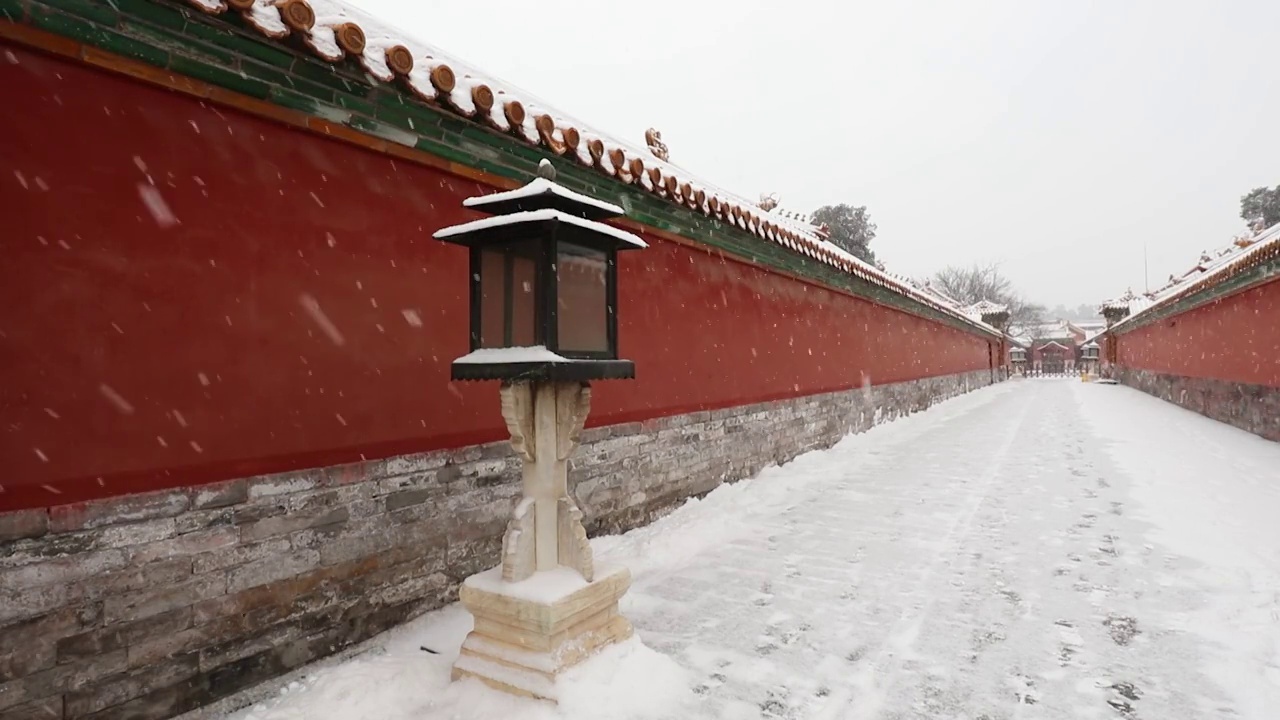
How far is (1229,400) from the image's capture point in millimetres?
12969

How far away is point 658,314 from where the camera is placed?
6180 mm

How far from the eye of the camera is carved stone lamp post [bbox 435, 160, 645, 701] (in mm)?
2900

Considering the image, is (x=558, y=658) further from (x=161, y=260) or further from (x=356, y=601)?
(x=161, y=260)

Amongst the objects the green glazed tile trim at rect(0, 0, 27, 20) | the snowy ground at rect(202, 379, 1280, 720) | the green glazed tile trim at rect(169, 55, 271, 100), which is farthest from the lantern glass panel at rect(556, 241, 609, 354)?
the green glazed tile trim at rect(0, 0, 27, 20)

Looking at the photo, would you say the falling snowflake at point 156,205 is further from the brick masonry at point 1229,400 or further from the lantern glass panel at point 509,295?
the brick masonry at point 1229,400

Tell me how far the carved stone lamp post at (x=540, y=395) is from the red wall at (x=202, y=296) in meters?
0.79

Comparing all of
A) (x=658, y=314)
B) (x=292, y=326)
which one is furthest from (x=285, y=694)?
(x=658, y=314)

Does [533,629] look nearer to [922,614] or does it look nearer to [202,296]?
[202,296]

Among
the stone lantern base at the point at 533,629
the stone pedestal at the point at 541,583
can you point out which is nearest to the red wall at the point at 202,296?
the stone pedestal at the point at 541,583

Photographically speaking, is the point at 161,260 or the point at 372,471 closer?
the point at 161,260

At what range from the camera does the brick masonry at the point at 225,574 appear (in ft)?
7.96

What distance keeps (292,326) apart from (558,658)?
6.72 ft

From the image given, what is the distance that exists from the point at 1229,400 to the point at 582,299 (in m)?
15.5

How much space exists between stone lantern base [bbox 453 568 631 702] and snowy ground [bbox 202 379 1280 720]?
0.08 metres
